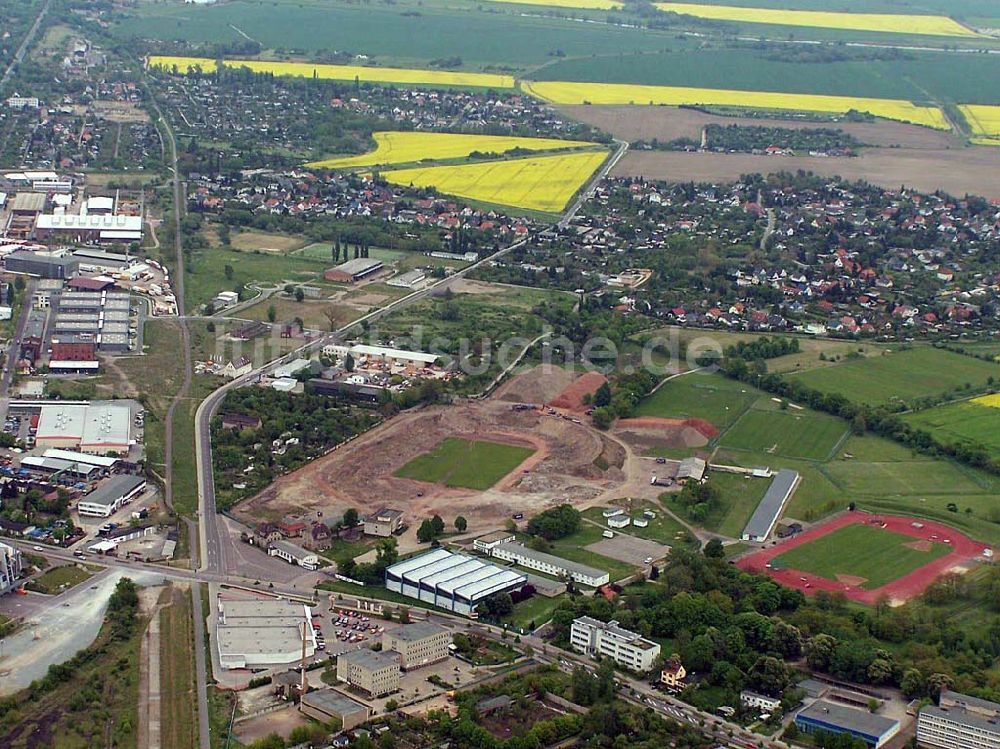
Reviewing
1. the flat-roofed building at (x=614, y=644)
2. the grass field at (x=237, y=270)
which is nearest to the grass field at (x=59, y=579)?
the flat-roofed building at (x=614, y=644)

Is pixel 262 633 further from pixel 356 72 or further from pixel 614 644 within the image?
pixel 356 72

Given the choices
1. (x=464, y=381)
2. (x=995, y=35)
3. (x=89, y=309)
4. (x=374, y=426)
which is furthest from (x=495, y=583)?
(x=995, y=35)

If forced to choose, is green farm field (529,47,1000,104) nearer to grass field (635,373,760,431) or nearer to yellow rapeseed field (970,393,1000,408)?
grass field (635,373,760,431)

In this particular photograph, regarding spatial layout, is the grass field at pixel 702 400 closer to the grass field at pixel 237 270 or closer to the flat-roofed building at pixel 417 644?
the flat-roofed building at pixel 417 644

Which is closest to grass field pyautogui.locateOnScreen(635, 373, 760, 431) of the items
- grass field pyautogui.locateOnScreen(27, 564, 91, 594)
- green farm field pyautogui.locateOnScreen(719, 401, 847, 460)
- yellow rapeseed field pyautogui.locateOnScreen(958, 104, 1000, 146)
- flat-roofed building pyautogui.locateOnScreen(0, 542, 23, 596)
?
green farm field pyautogui.locateOnScreen(719, 401, 847, 460)

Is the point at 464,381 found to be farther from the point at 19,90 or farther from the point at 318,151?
the point at 19,90

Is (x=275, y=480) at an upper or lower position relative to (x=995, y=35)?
lower

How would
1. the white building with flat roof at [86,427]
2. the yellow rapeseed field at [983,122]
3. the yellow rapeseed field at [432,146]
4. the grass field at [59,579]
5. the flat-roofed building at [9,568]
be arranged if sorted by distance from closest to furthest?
the flat-roofed building at [9,568]
the grass field at [59,579]
the white building with flat roof at [86,427]
the yellow rapeseed field at [432,146]
the yellow rapeseed field at [983,122]
